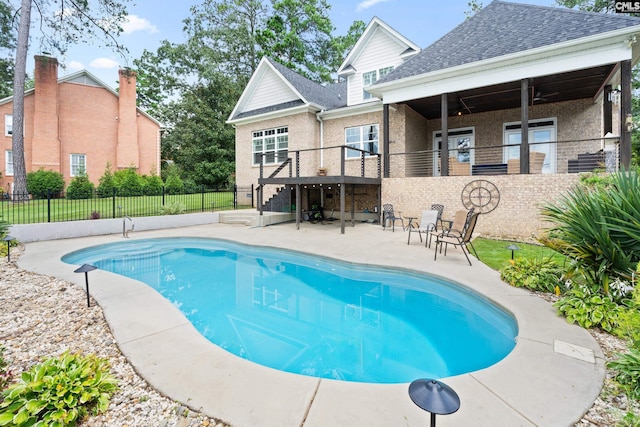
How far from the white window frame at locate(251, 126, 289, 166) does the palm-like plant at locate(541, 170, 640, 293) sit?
45.4ft

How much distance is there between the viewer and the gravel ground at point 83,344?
2268mm

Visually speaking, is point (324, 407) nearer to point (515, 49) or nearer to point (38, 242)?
point (38, 242)

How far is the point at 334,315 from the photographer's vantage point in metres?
5.21

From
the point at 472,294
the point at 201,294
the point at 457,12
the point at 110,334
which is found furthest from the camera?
the point at 457,12

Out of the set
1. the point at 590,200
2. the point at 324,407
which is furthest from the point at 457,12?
the point at 324,407

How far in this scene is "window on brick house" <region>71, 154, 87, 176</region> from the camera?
2159cm

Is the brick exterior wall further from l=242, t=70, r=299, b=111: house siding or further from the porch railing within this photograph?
l=242, t=70, r=299, b=111: house siding

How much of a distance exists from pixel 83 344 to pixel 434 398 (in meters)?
3.69

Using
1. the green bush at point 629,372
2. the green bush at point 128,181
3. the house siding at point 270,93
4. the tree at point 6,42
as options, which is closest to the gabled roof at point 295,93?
the house siding at point 270,93

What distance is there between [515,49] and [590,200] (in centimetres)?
845

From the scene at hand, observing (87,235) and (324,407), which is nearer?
(324,407)

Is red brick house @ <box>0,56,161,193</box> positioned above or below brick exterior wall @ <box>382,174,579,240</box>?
above

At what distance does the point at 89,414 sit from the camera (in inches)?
90.0

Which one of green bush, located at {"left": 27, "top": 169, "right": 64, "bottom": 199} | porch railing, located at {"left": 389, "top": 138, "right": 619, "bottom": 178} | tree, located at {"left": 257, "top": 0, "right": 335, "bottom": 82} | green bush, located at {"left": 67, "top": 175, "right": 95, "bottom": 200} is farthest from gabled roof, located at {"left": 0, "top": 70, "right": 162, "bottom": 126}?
porch railing, located at {"left": 389, "top": 138, "right": 619, "bottom": 178}
